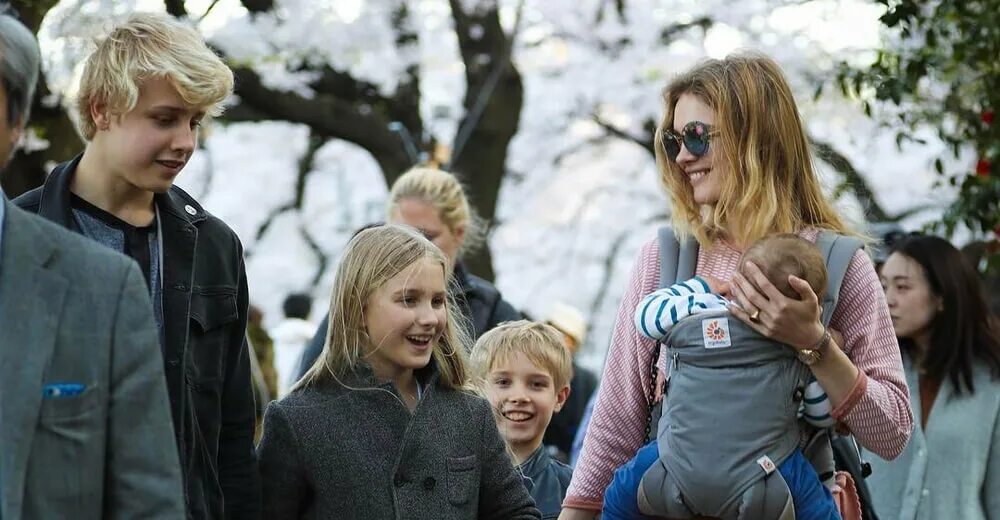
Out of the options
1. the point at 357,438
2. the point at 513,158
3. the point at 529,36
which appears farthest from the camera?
the point at 513,158

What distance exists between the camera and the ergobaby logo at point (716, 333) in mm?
3580

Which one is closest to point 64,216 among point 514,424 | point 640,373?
point 640,373

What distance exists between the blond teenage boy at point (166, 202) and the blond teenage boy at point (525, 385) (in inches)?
64.7

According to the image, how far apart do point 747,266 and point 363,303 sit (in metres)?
1.06

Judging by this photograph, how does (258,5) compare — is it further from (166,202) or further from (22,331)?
(22,331)

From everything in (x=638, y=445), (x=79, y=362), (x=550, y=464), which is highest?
(x=79, y=362)

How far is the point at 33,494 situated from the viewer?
2648 millimetres

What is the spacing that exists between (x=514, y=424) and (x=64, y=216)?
7.09 feet

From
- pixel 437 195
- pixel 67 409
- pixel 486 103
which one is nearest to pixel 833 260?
pixel 67 409

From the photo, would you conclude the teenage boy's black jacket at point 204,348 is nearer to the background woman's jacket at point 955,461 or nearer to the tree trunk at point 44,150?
the background woman's jacket at point 955,461

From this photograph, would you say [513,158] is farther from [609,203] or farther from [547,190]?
[609,203]

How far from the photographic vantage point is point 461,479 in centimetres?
397

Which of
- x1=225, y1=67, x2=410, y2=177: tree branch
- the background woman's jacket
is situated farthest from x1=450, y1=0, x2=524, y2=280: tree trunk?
the background woman's jacket

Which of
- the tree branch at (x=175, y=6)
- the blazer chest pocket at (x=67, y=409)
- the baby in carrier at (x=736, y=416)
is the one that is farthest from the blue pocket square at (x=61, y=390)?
the tree branch at (x=175, y=6)
